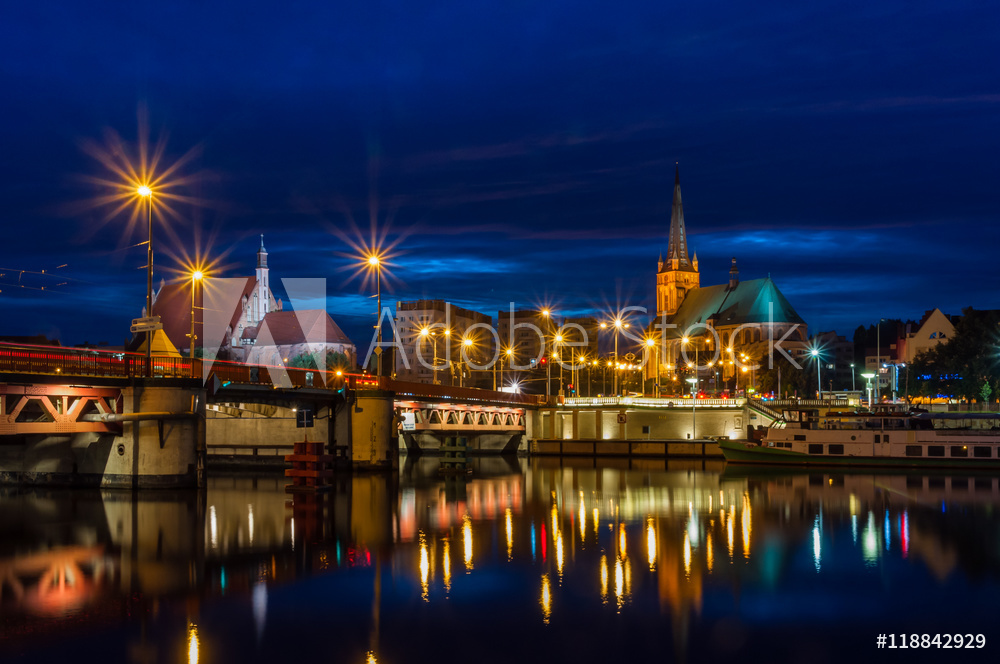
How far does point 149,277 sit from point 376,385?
77.5ft

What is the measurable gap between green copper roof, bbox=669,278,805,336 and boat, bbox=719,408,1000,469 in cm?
10199

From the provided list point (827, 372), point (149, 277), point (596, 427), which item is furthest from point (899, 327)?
point (149, 277)

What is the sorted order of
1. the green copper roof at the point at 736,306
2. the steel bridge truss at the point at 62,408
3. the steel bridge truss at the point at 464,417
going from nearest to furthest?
the steel bridge truss at the point at 62,408, the steel bridge truss at the point at 464,417, the green copper roof at the point at 736,306

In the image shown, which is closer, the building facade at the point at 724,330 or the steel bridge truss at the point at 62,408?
the steel bridge truss at the point at 62,408

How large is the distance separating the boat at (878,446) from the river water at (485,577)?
21635 mm

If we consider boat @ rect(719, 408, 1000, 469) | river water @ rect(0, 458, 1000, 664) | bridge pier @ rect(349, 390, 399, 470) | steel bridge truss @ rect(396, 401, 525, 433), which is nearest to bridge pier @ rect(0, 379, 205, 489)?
river water @ rect(0, 458, 1000, 664)

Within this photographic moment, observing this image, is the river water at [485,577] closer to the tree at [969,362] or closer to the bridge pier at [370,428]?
the bridge pier at [370,428]

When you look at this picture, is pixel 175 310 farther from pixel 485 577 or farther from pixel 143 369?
pixel 485 577

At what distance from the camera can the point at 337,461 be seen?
61188 mm

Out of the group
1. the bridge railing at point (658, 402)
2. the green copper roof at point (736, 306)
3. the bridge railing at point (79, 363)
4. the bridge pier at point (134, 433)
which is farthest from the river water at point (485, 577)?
the green copper roof at point (736, 306)

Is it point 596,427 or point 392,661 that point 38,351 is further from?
point 596,427

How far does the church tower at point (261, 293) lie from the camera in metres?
175

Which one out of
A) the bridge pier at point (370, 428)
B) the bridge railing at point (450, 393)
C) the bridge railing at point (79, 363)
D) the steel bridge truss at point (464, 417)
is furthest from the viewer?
the steel bridge truss at point (464, 417)

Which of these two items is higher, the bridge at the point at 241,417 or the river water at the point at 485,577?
the bridge at the point at 241,417
